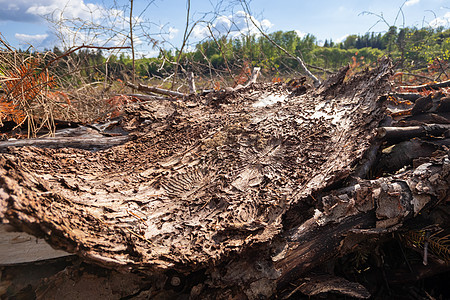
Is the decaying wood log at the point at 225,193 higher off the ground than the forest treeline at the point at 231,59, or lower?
lower

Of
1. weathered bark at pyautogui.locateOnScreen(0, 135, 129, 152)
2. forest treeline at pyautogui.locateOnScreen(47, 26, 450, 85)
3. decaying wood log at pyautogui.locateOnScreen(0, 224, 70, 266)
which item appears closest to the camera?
decaying wood log at pyautogui.locateOnScreen(0, 224, 70, 266)

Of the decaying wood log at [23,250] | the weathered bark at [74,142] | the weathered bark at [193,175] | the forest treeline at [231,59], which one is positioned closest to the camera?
the weathered bark at [193,175]

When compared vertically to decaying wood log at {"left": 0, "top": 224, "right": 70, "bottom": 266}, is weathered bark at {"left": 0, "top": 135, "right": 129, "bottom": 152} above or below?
above

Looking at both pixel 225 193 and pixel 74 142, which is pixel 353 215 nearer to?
pixel 225 193

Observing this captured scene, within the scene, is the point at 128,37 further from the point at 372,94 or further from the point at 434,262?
the point at 434,262

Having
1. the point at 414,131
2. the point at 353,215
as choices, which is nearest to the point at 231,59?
the point at 414,131

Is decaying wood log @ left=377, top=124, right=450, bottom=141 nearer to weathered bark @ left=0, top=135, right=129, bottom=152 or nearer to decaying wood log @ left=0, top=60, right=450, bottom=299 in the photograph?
decaying wood log @ left=0, top=60, right=450, bottom=299

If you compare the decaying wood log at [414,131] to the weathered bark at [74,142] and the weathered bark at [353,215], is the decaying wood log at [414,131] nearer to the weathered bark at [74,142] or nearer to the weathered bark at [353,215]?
the weathered bark at [353,215]

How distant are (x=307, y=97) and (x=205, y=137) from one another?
0.99 meters

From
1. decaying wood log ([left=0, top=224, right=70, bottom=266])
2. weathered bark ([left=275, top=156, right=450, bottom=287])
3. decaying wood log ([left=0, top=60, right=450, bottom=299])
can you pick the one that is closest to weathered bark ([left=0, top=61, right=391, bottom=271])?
decaying wood log ([left=0, top=60, right=450, bottom=299])

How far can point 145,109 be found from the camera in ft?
6.95

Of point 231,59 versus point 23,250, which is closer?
point 23,250

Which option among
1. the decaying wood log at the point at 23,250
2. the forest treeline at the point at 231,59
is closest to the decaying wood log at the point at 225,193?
the decaying wood log at the point at 23,250

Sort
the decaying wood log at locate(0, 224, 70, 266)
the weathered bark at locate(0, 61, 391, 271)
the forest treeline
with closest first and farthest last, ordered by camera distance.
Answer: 1. the weathered bark at locate(0, 61, 391, 271)
2. the decaying wood log at locate(0, 224, 70, 266)
3. the forest treeline
